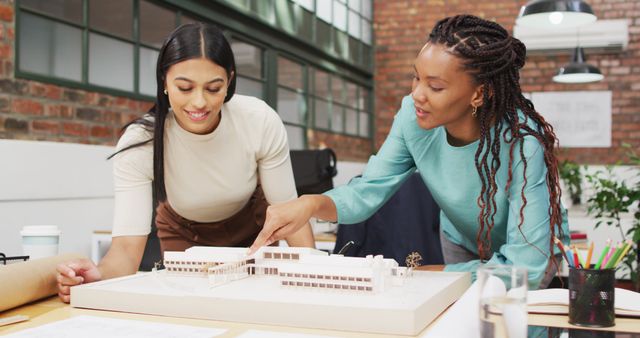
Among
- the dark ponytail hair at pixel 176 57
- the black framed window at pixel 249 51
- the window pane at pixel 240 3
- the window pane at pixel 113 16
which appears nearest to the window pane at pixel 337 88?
the black framed window at pixel 249 51

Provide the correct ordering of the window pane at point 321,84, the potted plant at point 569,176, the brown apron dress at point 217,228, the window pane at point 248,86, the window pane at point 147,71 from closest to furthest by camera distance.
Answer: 1. the brown apron dress at point 217,228
2. the window pane at point 147,71
3. the potted plant at point 569,176
4. the window pane at point 248,86
5. the window pane at point 321,84

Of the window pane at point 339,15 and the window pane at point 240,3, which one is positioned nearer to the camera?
the window pane at point 240,3

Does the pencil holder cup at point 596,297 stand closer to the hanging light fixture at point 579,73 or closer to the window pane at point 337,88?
the hanging light fixture at point 579,73

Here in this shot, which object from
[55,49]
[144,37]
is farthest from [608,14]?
[55,49]

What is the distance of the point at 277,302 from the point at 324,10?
629 centimetres

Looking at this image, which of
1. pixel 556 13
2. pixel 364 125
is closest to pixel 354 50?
pixel 364 125

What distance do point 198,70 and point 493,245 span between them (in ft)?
2.62

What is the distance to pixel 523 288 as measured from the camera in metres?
0.76

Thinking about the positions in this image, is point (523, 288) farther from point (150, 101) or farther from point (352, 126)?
point (352, 126)

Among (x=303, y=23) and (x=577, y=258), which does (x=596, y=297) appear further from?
(x=303, y=23)

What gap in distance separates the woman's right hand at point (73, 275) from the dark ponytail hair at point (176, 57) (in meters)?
0.36

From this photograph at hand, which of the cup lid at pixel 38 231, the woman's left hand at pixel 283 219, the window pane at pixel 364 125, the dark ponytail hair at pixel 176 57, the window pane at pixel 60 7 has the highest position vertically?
the window pane at pixel 60 7

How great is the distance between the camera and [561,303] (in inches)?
43.6

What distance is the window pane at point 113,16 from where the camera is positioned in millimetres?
3715
